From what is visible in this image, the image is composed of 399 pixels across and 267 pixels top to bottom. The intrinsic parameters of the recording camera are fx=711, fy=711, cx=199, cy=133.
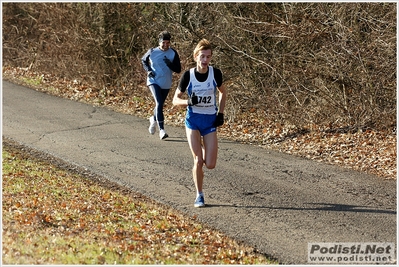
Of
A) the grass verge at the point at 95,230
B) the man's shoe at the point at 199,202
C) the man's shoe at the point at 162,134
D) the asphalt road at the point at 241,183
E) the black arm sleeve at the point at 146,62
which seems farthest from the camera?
the man's shoe at the point at 162,134

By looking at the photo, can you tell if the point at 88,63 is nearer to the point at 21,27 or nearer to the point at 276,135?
the point at 21,27

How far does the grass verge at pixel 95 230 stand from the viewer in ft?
23.3

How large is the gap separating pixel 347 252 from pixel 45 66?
1604cm

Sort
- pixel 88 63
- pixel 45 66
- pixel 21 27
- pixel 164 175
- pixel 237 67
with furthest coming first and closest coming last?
pixel 21 27 → pixel 45 66 → pixel 88 63 → pixel 237 67 → pixel 164 175

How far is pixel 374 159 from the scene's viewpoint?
11.7 metres

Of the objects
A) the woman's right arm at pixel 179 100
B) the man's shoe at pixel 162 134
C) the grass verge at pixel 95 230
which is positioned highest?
the woman's right arm at pixel 179 100

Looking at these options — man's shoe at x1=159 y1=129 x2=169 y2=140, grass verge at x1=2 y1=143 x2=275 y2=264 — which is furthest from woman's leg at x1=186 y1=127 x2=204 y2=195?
man's shoe at x1=159 y1=129 x2=169 y2=140

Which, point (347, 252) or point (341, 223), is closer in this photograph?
point (347, 252)

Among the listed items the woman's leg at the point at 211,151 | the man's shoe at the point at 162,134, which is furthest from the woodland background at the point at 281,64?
the woman's leg at the point at 211,151

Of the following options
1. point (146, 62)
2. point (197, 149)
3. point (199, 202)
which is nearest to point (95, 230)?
point (199, 202)

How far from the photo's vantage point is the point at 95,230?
8.05 metres

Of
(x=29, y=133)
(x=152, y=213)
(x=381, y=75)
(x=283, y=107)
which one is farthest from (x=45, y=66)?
(x=152, y=213)

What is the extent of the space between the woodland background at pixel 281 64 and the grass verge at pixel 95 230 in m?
4.17

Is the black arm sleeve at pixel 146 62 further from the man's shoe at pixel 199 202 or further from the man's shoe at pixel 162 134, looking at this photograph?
the man's shoe at pixel 199 202
